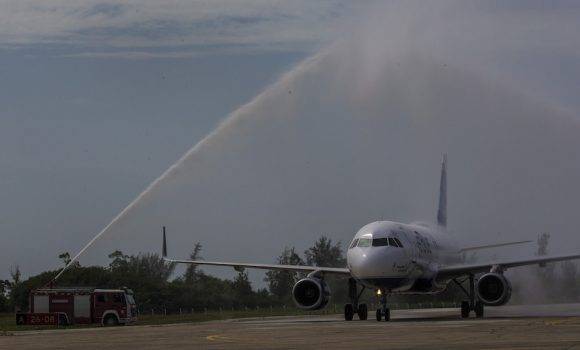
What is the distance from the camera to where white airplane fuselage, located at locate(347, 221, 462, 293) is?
5100 centimetres

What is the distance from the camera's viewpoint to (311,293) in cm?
5594

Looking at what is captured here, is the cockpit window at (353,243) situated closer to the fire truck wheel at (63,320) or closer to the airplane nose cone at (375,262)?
the airplane nose cone at (375,262)

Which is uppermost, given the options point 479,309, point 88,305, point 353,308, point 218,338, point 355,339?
point 88,305

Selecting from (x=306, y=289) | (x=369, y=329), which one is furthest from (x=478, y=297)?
(x=369, y=329)

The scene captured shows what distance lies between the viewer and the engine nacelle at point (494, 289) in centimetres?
5321

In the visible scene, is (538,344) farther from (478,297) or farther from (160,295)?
(160,295)

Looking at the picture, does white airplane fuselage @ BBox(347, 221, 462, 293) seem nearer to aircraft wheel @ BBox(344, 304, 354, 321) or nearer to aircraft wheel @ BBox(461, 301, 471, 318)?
aircraft wheel @ BBox(461, 301, 471, 318)

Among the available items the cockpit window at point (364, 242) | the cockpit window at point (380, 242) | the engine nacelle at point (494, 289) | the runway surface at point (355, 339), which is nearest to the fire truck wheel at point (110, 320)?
the cockpit window at point (364, 242)

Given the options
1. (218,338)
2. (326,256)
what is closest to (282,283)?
(326,256)

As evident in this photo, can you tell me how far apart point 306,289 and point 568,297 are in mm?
31467

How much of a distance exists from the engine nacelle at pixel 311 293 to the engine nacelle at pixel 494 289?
25.4 feet

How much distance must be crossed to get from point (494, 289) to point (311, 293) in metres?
9.22

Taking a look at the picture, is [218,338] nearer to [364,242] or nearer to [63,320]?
[364,242]

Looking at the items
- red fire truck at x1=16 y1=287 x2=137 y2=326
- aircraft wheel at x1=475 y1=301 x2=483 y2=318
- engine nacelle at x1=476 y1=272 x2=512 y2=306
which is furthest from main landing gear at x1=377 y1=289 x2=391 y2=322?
red fire truck at x1=16 y1=287 x2=137 y2=326
